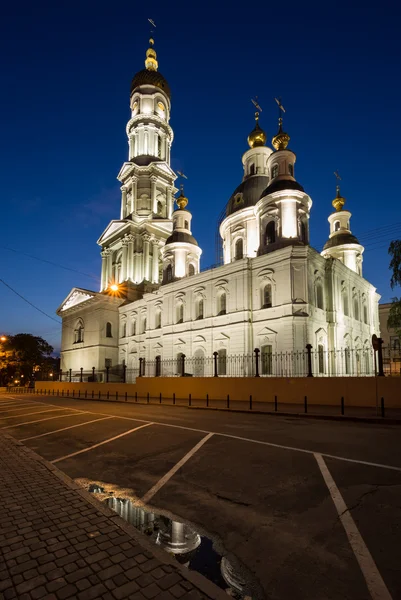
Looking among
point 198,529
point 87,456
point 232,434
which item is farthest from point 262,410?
point 198,529

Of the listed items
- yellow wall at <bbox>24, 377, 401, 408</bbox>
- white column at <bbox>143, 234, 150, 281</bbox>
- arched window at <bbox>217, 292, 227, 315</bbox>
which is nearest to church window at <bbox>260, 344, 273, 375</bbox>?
arched window at <bbox>217, 292, 227, 315</bbox>

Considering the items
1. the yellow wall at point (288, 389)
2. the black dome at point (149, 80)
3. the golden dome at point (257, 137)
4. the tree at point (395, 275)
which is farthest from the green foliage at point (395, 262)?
the black dome at point (149, 80)

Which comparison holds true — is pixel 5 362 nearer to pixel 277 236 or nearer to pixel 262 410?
pixel 277 236

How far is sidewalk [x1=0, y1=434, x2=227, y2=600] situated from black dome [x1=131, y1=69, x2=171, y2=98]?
69.4 metres

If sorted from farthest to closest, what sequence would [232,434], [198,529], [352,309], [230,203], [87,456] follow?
[230,203]
[352,309]
[232,434]
[87,456]
[198,529]

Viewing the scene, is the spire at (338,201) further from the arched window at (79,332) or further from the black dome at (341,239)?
the arched window at (79,332)

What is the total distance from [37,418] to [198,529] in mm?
13178

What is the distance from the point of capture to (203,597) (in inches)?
113

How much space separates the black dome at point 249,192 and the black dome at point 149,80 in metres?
32.4

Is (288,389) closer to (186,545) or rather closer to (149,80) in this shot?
(186,545)

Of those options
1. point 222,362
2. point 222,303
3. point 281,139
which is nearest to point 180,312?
point 222,303

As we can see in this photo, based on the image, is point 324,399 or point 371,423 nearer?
point 371,423

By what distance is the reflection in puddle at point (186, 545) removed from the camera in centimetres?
326

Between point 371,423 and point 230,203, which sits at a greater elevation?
point 230,203
